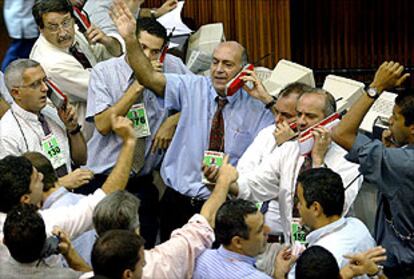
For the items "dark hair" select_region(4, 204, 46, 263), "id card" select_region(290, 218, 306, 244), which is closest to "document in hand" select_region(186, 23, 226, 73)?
"id card" select_region(290, 218, 306, 244)

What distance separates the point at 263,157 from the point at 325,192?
3.34 ft

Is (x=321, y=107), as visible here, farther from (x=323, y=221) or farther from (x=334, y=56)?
(x=334, y=56)

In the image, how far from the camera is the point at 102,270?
379cm

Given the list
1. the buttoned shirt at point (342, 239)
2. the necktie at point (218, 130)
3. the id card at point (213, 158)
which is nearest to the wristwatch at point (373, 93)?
the buttoned shirt at point (342, 239)

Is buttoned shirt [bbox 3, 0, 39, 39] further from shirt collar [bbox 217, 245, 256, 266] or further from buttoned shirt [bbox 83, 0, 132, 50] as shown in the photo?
shirt collar [bbox 217, 245, 256, 266]

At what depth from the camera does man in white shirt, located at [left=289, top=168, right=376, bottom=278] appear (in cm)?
433

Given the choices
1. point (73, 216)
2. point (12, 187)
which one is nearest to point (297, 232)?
point (73, 216)

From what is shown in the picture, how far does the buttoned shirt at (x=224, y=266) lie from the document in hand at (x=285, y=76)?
1.95 meters

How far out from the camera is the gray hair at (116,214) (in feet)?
13.5

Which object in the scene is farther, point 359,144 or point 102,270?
point 359,144

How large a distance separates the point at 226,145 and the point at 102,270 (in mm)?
1880

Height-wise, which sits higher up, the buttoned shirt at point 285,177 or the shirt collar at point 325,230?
the shirt collar at point 325,230

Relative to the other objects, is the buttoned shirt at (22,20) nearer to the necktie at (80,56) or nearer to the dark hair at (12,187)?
the necktie at (80,56)

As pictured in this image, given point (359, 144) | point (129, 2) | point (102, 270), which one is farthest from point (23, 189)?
point (129, 2)
